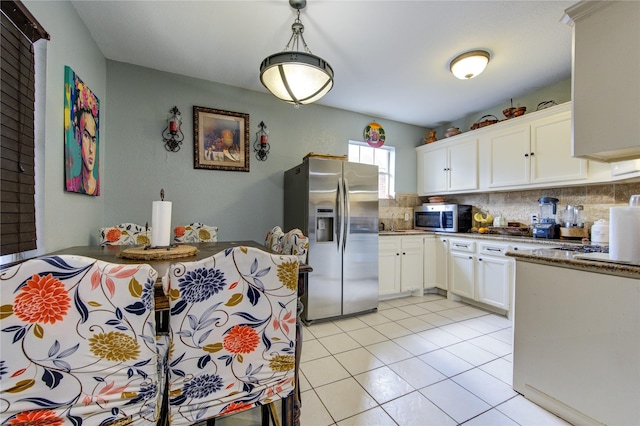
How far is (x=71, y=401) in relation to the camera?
80cm

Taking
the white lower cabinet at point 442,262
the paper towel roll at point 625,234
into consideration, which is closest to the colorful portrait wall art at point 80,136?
the paper towel roll at point 625,234

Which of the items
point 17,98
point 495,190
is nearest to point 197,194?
point 17,98

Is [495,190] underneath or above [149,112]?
underneath

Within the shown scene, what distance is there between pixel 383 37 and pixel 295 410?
278 centimetres

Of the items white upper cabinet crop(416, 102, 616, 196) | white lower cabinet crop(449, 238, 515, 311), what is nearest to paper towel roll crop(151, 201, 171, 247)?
white lower cabinet crop(449, 238, 515, 311)

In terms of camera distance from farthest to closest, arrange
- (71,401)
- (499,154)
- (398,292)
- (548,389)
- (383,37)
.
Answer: (398,292), (499,154), (383,37), (548,389), (71,401)

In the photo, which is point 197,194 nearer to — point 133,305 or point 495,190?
point 133,305

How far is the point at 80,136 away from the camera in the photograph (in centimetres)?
202

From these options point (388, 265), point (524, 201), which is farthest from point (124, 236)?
point (524, 201)

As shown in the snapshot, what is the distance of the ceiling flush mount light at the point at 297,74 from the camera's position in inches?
61.6

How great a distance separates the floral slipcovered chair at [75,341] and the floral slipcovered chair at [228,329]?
103 mm

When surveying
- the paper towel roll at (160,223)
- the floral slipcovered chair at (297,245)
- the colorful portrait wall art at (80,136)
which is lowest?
the floral slipcovered chair at (297,245)

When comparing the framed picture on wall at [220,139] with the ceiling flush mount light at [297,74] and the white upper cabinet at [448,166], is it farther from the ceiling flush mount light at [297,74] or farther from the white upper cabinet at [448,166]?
the white upper cabinet at [448,166]

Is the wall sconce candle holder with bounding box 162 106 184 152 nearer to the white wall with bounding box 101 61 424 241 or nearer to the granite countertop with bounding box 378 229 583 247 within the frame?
the white wall with bounding box 101 61 424 241
